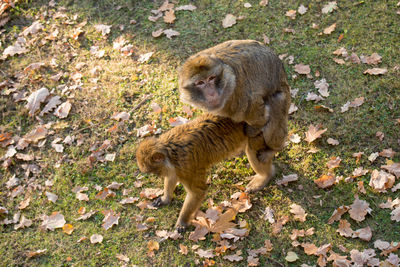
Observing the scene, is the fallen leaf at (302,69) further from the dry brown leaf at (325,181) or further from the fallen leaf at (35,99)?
the fallen leaf at (35,99)

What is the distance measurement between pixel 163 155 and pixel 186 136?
49 centimetres

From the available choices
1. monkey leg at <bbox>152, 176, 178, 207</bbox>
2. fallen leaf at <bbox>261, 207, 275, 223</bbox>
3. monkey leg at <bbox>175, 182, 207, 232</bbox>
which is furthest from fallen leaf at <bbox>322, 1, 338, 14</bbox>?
monkey leg at <bbox>152, 176, 178, 207</bbox>

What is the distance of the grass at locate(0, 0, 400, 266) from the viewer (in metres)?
5.99

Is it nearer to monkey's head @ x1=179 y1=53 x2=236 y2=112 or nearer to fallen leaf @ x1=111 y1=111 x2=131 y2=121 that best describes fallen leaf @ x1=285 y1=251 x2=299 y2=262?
monkey's head @ x1=179 y1=53 x2=236 y2=112

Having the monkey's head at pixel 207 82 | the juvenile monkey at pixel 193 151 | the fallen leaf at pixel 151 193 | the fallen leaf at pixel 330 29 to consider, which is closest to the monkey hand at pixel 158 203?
the fallen leaf at pixel 151 193

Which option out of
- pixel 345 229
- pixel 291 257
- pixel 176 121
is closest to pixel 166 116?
pixel 176 121

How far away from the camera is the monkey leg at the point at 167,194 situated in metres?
6.14

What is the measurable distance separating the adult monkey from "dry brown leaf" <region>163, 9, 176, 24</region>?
351 centimetres

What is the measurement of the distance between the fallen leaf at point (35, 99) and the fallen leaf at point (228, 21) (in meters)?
3.78

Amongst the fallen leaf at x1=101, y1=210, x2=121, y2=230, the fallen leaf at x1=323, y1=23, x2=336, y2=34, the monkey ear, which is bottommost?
the fallen leaf at x1=101, y1=210, x2=121, y2=230

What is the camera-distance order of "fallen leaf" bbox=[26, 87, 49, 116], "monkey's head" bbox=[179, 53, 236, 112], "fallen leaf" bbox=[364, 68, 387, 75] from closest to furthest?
1. "monkey's head" bbox=[179, 53, 236, 112]
2. "fallen leaf" bbox=[364, 68, 387, 75]
3. "fallen leaf" bbox=[26, 87, 49, 116]

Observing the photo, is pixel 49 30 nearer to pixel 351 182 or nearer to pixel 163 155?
pixel 163 155

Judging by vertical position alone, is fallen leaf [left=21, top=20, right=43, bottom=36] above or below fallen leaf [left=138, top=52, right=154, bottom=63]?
above

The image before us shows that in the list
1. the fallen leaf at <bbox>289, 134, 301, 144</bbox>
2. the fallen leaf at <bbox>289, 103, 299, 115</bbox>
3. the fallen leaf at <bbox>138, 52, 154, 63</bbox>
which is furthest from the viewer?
the fallen leaf at <bbox>138, 52, 154, 63</bbox>
